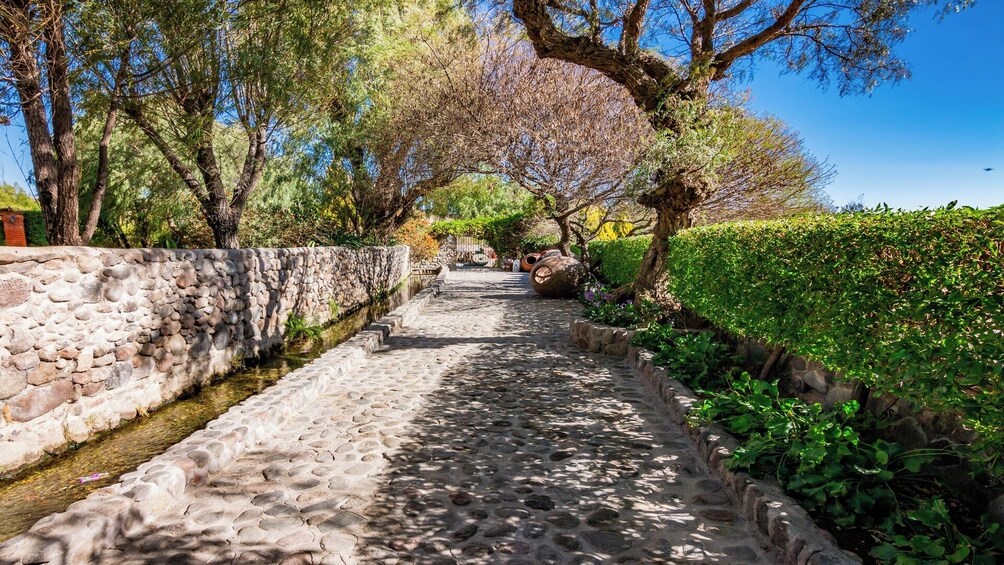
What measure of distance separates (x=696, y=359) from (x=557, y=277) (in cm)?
806

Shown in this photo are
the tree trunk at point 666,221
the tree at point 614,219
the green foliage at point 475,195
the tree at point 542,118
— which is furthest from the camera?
the green foliage at point 475,195

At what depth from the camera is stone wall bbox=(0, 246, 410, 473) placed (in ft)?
11.7

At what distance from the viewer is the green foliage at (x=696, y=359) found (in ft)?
16.0

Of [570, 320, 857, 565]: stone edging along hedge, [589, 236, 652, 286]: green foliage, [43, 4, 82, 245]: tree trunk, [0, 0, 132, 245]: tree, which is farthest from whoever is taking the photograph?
[589, 236, 652, 286]: green foliage

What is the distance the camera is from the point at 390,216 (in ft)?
54.4

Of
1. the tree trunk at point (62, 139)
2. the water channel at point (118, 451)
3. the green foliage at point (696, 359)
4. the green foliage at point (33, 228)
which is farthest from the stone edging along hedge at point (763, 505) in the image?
the green foliage at point (33, 228)

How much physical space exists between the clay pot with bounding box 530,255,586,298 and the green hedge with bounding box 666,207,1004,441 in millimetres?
8538

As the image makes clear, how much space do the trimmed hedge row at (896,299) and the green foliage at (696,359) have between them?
0.56m

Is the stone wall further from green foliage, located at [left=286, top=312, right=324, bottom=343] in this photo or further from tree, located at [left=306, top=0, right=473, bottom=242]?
tree, located at [left=306, top=0, right=473, bottom=242]

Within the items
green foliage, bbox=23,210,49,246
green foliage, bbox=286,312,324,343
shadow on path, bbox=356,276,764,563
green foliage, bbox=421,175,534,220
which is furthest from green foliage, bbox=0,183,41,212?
shadow on path, bbox=356,276,764,563

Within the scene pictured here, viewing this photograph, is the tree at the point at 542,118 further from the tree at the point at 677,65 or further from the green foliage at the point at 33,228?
the green foliage at the point at 33,228

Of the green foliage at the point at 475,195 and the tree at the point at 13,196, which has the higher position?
the tree at the point at 13,196

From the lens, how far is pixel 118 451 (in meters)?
3.95

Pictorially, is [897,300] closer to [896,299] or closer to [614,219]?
[896,299]
